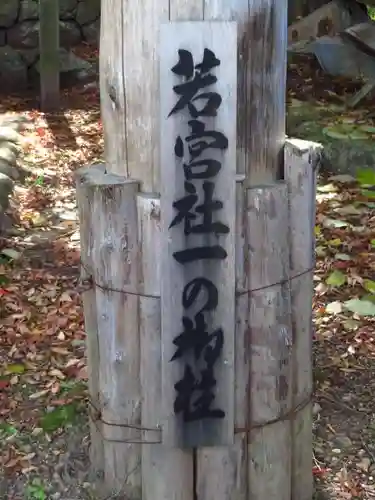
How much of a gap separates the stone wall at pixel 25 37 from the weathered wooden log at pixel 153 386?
6.33 meters

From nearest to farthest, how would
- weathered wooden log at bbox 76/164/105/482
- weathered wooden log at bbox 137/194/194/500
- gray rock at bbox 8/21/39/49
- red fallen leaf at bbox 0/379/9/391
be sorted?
weathered wooden log at bbox 137/194/194/500, weathered wooden log at bbox 76/164/105/482, red fallen leaf at bbox 0/379/9/391, gray rock at bbox 8/21/39/49

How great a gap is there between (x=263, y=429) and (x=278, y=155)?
835 millimetres

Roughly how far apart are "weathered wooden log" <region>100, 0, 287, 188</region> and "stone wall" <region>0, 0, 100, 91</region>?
Result: 20.2ft

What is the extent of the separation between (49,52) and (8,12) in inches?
66.8

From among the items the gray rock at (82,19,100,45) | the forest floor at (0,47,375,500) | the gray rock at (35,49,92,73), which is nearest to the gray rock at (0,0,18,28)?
the gray rock at (35,49,92,73)

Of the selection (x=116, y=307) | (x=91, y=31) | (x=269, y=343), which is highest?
(x=91, y=31)

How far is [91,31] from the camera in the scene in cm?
951

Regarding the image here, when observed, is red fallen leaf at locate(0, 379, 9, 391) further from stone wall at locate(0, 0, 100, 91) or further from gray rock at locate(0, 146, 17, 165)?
stone wall at locate(0, 0, 100, 91)

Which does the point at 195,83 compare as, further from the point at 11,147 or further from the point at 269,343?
the point at 11,147

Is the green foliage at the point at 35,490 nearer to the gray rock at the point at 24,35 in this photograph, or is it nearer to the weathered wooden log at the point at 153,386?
the weathered wooden log at the point at 153,386

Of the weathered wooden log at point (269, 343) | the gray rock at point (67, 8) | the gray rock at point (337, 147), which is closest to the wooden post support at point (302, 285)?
the weathered wooden log at point (269, 343)

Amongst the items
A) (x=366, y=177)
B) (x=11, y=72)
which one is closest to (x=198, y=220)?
(x=366, y=177)

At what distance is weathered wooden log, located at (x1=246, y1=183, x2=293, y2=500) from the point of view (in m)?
2.40

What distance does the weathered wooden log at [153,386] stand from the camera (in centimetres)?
237
